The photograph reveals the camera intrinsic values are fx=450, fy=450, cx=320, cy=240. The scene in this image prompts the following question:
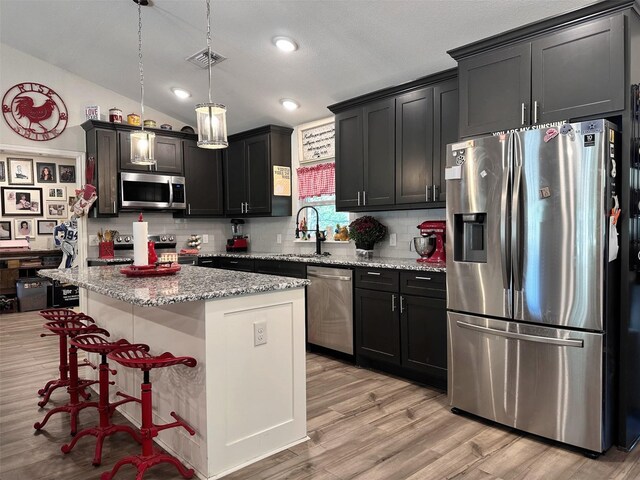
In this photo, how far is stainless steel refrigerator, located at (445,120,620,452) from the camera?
7.64 ft

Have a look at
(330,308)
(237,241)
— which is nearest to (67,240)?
(237,241)

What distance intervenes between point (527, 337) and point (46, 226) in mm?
8002

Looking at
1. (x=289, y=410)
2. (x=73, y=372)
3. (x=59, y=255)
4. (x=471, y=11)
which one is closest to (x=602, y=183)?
(x=471, y=11)

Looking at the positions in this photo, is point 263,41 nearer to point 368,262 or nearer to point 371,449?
point 368,262

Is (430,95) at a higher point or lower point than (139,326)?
higher

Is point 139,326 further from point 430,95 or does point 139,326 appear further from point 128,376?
point 430,95

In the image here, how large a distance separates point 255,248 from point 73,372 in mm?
3503

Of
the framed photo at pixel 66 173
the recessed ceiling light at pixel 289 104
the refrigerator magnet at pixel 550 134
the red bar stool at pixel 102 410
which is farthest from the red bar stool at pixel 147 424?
the framed photo at pixel 66 173

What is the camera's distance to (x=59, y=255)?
7512 mm

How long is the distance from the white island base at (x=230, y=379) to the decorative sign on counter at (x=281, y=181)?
2977mm

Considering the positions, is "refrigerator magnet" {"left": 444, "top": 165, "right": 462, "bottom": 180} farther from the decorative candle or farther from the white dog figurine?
the white dog figurine

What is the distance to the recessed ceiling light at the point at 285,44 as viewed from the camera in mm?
3822

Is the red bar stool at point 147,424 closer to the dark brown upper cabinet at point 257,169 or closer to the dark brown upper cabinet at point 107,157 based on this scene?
the dark brown upper cabinet at point 257,169

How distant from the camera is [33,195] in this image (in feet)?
25.1
